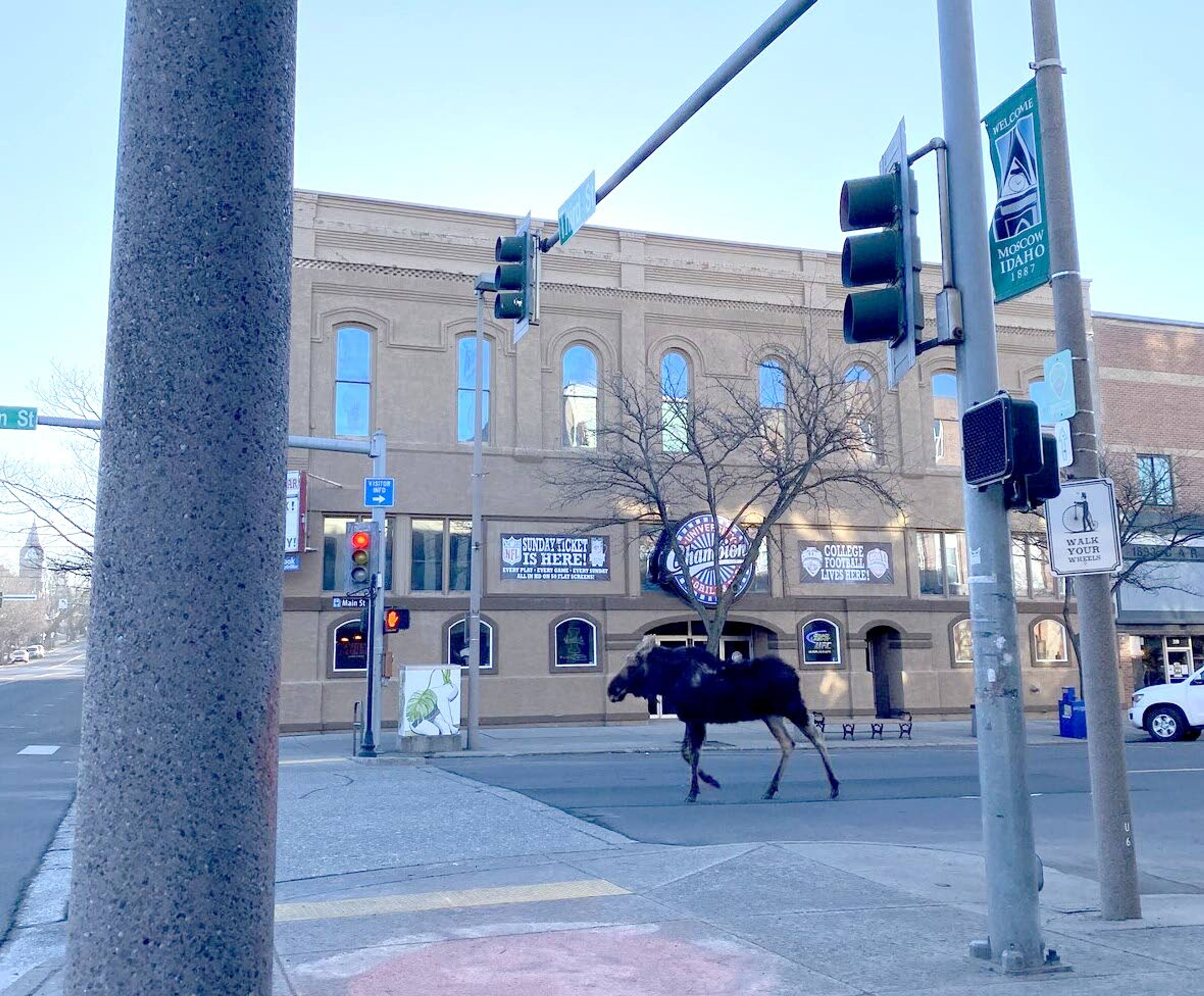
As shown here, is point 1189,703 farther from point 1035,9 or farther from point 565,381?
point 1035,9

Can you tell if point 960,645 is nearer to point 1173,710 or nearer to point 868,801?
point 1173,710

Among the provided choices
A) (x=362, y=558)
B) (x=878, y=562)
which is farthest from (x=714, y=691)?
(x=878, y=562)

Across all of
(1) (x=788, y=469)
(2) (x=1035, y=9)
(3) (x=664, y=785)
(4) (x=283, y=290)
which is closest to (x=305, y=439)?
(3) (x=664, y=785)

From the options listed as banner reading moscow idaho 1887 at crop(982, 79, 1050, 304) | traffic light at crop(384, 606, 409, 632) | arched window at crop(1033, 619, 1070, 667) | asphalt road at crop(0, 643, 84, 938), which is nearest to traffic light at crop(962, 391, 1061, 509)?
banner reading moscow idaho 1887 at crop(982, 79, 1050, 304)

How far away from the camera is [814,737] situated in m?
14.5

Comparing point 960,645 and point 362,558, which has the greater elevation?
point 362,558

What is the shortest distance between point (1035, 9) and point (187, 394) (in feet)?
28.3

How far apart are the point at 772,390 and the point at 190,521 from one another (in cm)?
3134

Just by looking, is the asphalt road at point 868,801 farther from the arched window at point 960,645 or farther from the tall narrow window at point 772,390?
the tall narrow window at point 772,390

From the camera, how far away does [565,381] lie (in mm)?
31328

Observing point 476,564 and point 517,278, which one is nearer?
point 517,278

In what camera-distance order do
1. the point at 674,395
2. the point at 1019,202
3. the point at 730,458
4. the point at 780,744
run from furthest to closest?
1. the point at 730,458
2. the point at 674,395
3. the point at 780,744
4. the point at 1019,202

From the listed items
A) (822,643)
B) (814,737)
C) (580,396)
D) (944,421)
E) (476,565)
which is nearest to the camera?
(814,737)

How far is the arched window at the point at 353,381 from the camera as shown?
2925 cm
